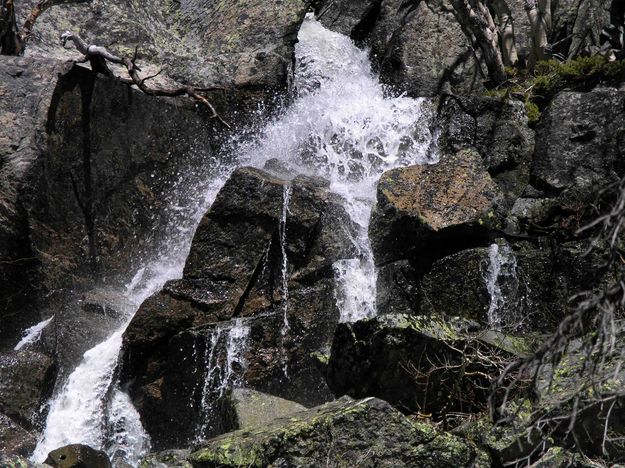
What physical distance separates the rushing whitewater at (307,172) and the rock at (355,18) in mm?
226

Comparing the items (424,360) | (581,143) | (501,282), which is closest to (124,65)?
(501,282)

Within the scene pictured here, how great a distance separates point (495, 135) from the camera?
45.9 ft

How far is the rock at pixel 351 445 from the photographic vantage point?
21.8 feet

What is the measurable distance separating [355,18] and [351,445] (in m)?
11.9

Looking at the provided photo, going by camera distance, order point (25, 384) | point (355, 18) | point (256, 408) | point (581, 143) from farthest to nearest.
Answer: point (355, 18)
point (581, 143)
point (25, 384)
point (256, 408)

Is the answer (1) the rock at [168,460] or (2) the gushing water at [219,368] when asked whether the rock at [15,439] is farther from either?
(1) the rock at [168,460]

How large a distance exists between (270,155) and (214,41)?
310 cm

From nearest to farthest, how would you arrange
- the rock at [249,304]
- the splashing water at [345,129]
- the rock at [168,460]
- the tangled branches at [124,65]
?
the rock at [168,460] < the rock at [249,304] < the tangled branches at [124,65] < the splashing water at [345,129]

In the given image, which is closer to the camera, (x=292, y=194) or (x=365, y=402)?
(x=365, y=402)

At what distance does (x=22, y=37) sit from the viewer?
14523mm

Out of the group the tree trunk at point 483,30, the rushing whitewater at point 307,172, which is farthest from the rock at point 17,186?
the tree trunk at point 483,30

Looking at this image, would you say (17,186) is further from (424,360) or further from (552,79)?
(552,79)

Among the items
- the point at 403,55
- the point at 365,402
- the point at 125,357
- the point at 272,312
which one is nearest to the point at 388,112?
the point at 403,55

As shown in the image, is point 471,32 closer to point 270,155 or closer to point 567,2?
point 567,2
